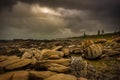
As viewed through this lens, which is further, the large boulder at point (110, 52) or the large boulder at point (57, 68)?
the large boulder at point (110, 52)

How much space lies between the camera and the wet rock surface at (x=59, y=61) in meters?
10.6

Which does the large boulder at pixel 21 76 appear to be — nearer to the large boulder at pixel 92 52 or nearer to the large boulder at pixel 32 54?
the large boulder at pixel 32 54

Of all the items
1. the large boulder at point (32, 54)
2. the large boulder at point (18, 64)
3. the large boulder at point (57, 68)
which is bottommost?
the large boulder at point (57, 68)

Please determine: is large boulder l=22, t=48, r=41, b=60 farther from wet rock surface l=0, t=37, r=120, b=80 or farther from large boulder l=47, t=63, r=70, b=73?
large boulder l=47, t=63, r=70, b=73

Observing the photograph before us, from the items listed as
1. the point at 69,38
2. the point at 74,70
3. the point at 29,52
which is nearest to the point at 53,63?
the point at 74,70

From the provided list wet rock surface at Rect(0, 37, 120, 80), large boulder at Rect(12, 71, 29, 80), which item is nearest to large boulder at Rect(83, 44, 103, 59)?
wet rock surface at Rect(0, 37, 120, 80)

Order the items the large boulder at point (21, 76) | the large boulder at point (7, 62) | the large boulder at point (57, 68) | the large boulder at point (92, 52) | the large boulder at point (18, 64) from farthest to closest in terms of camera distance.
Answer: the large boulder at point (92, 52), the large boulder at point (7, 62), the large boulder at point (57, 68), the large boulder at point (18, 64), the large boulder at point (21, 76)

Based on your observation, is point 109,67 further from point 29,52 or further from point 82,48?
point 29,52

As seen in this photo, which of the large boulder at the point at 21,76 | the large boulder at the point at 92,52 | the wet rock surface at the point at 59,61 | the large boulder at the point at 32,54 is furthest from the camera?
the large boulder at the point at 92,52

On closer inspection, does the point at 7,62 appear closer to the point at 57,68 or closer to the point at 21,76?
the point at 21,76

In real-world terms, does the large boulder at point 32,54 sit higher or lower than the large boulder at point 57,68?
higher

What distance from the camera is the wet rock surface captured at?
1060 cm

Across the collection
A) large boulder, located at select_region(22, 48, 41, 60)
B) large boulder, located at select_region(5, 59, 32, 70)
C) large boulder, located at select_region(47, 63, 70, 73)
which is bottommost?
large boulder, located at select_region(47, 63, 70, 73)

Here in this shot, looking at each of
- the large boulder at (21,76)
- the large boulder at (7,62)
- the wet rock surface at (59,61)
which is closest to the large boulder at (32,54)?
the wet rock surface at (59,61)
